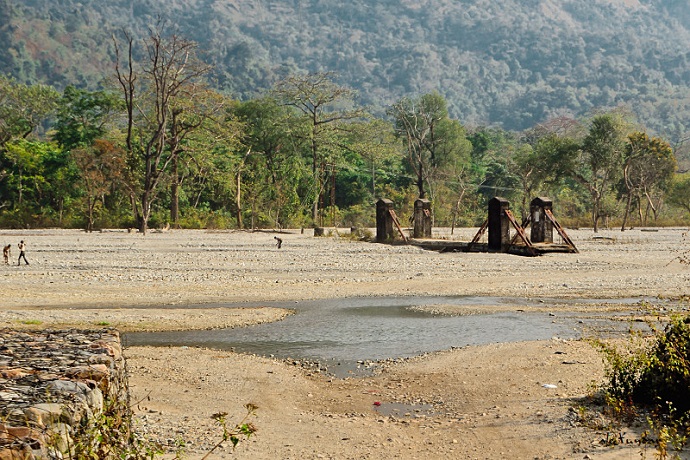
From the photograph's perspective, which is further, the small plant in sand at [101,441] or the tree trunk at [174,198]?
the tree trunk at [174,198]

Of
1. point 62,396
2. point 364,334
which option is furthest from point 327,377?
point 62,396

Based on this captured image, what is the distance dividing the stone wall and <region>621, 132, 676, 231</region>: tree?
63.9 m

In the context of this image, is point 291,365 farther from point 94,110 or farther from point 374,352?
point 94,110

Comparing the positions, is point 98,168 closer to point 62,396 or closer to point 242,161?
point 242,161

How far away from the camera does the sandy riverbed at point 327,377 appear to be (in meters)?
9.40

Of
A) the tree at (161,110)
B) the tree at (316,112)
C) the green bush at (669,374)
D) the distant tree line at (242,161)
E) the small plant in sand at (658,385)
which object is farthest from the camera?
the tree at (316,112)

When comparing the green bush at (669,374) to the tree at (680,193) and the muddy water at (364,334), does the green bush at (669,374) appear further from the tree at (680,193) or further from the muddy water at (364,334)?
the tree at (680,193)

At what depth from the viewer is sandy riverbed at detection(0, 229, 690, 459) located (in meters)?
9.40

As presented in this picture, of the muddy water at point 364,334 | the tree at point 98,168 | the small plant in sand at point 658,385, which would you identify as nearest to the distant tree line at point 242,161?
the tree at point 98,168

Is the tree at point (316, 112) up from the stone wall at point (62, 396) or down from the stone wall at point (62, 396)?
up

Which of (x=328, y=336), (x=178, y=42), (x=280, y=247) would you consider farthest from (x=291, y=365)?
(x=178, y=42)

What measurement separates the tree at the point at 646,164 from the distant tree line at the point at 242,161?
0.53ft

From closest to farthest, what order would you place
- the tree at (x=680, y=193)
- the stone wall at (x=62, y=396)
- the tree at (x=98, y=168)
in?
the stone wall at (x=62, y=396), the tree at (x=98, y=168), the tree at (x=680, y=193)

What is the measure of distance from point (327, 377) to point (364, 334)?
13.3ft
